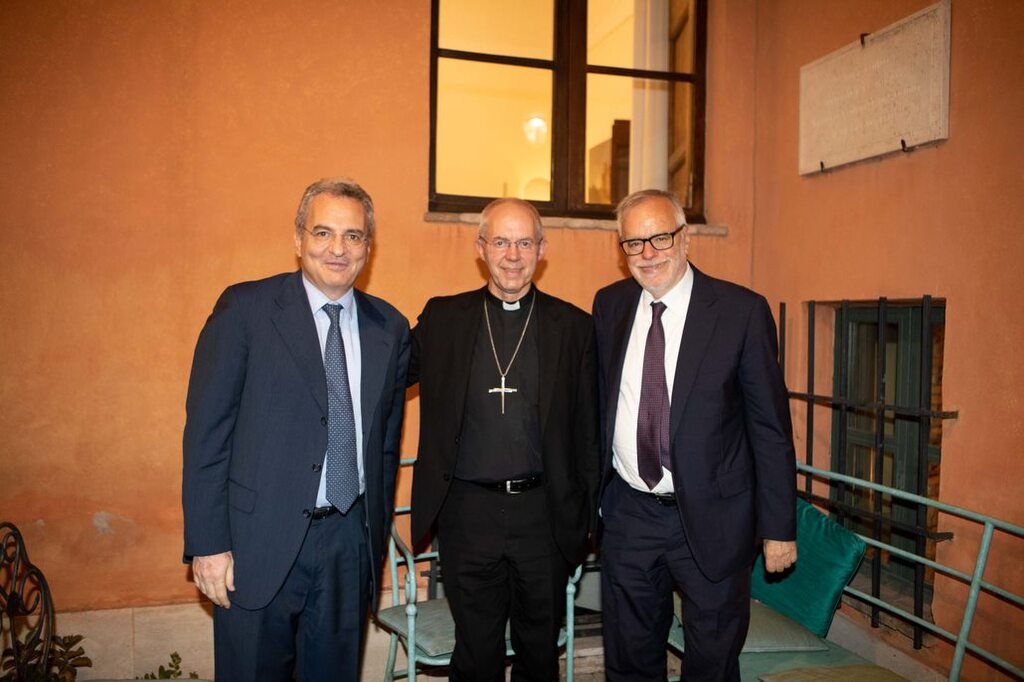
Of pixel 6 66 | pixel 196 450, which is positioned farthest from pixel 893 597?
pixel 6 66

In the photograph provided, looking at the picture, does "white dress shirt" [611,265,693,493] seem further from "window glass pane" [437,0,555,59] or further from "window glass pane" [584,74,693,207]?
"window glass pane" [437,0,555,59]

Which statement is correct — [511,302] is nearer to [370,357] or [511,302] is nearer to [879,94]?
[370,357]

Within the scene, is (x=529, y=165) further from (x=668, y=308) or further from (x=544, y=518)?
(x=544, y=518)

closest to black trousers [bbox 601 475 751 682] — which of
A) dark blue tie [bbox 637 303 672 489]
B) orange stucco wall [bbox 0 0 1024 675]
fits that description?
dark blue tie [bbox 637 303 672 489]

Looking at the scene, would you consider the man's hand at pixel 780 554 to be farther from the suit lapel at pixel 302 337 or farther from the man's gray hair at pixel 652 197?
the suit lapel at pixel 302 337

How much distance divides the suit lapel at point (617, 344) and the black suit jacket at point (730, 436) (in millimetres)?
247

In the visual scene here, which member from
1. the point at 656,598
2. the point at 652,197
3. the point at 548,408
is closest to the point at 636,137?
the point at 652,197

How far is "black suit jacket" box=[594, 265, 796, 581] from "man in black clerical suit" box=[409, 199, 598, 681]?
1.34 ft

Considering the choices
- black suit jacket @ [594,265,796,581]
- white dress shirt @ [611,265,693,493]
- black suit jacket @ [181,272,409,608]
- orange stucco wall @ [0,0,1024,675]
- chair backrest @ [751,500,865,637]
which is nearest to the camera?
black suit jacket @ [181,272,409,608]

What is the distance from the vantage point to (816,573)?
2863mm

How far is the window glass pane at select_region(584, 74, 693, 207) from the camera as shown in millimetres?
4336

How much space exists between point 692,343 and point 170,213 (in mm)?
2630

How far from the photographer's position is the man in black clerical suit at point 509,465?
262cm

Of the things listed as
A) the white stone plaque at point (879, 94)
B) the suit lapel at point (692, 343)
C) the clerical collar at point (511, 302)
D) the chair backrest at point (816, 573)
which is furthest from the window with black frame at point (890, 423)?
the clerical collar at point (511, 302)
